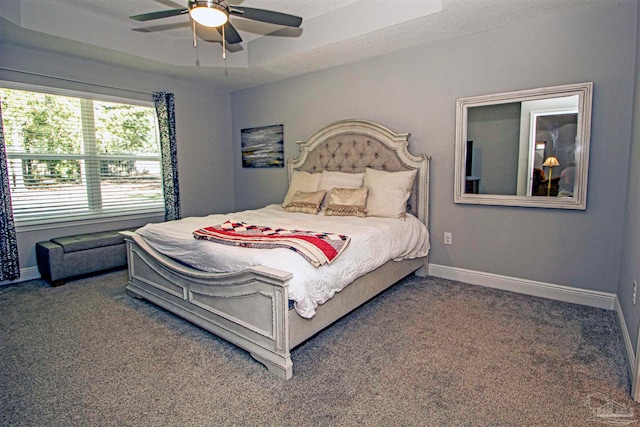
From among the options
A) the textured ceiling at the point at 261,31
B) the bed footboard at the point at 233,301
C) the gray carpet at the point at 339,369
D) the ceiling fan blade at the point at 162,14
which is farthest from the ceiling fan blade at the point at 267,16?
the gray carpet at the point at 339,369

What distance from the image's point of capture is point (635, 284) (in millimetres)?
2051

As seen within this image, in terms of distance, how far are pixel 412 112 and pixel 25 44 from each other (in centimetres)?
389

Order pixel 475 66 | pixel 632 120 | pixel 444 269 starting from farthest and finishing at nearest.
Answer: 1. pixel 444 269
2. pixel 475 66
3. pixel 632 120

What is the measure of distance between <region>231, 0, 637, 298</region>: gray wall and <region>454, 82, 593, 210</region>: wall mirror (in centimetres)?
9

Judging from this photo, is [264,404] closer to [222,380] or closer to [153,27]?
[222,380]

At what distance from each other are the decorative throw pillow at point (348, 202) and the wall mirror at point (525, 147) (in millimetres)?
915

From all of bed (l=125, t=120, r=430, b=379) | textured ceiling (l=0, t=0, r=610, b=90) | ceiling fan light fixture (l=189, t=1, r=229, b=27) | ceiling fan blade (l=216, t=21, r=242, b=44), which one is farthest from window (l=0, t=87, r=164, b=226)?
ceiling fan light fixture (l=189, t=1, r=229, b=27)

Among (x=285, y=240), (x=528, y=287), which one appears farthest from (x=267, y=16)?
(x=528, y=287)

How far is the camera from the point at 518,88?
3.06 m

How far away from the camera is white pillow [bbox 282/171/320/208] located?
4.09 m

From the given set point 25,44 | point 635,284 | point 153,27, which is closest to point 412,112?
point 635,284

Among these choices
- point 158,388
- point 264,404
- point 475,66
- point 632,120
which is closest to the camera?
point 264,404

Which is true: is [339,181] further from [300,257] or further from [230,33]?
[300,257]

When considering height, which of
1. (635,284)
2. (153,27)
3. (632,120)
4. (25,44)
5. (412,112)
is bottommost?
(635,284)
